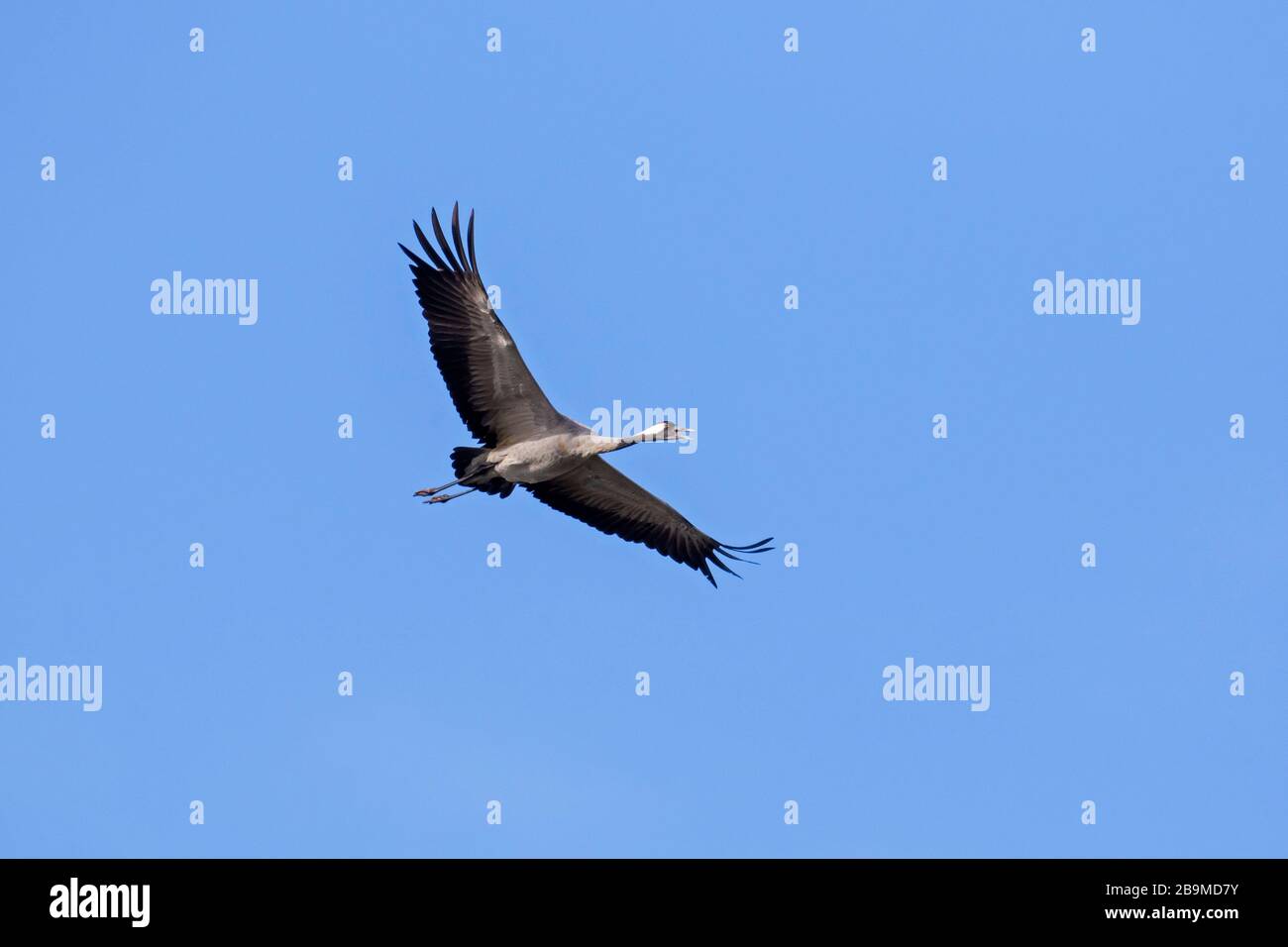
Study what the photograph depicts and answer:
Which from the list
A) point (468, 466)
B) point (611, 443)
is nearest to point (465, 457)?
point (468, 466)

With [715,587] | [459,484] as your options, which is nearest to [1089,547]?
[715,587]

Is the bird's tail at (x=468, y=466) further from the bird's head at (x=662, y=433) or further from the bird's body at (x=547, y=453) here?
the bird's head at (x=662, y=433)

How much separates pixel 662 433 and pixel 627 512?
8.87ft

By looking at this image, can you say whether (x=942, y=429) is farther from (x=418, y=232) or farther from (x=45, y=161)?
(x=45, y=161)

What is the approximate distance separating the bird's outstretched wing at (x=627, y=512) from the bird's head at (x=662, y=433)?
124 centimetres

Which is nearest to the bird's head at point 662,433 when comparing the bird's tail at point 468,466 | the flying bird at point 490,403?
the flying bird at point 490,403

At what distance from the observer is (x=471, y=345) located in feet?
84.1

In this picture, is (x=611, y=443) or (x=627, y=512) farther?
(x=627, y=512)

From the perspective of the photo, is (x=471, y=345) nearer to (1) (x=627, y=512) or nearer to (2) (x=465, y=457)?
(2) (x=465, y=457)

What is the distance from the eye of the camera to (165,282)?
2958 cm
